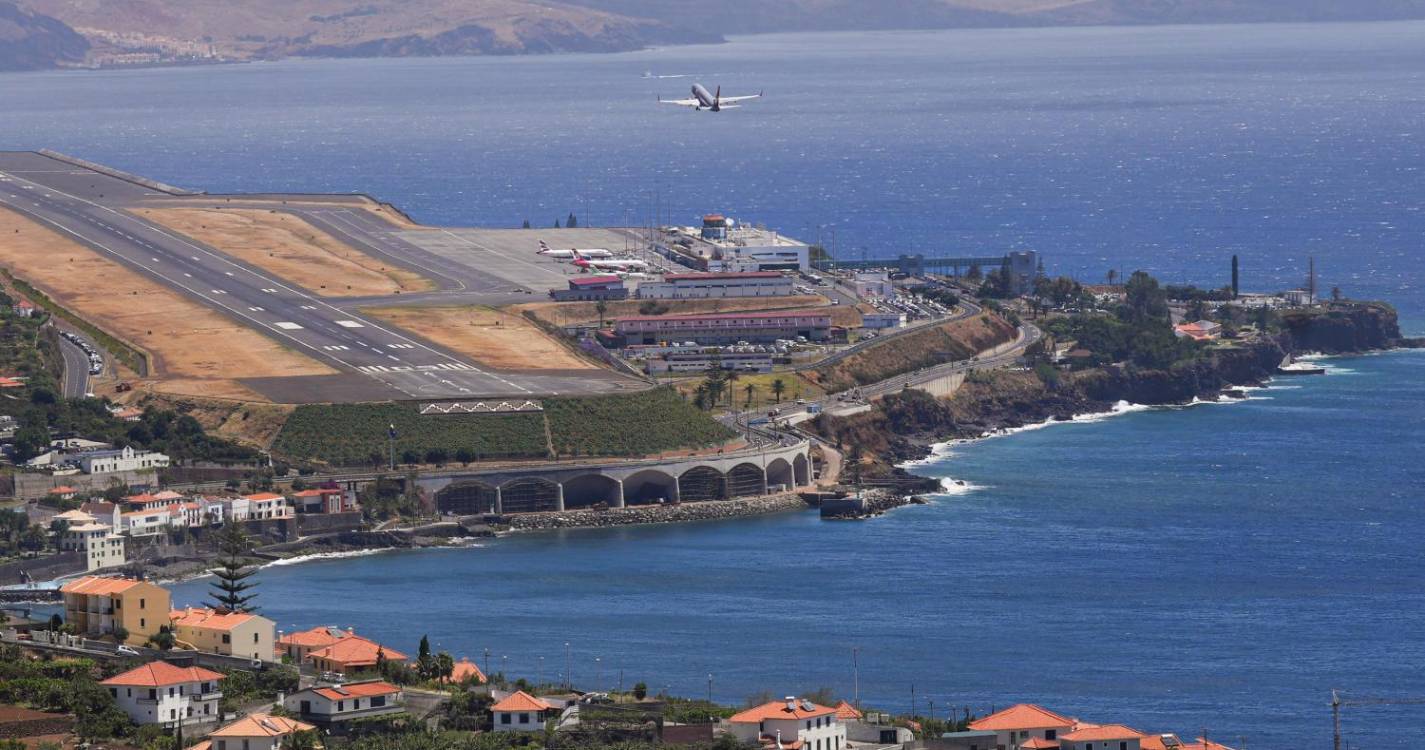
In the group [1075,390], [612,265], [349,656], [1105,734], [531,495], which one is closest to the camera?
[1105,734]

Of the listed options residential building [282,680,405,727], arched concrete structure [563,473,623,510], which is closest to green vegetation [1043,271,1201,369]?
arched concrete structure [563,473,623,510]

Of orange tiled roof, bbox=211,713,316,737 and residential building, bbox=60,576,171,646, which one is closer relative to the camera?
orange tiled roof, bbox=211,713,316,737

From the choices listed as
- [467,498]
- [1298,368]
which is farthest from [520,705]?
[1298,368]

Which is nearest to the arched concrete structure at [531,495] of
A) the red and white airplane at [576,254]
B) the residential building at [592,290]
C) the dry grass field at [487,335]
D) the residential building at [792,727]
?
the dry grass field at [487,335]

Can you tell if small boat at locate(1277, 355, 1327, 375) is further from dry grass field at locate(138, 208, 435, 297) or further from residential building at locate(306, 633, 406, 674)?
residential building at locate(306, 633, 406, 674)

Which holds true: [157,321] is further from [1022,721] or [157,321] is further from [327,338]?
[1022,721]
